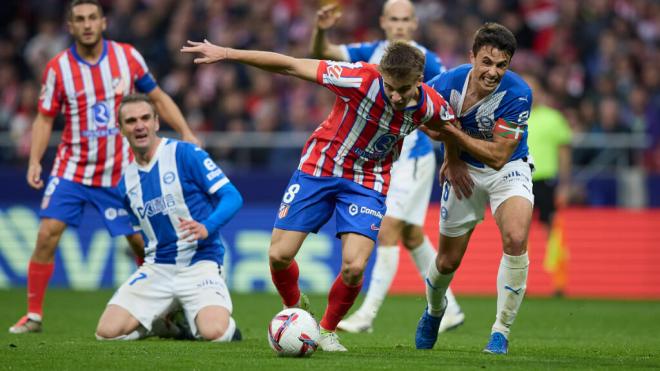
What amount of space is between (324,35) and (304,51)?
8.82 metres

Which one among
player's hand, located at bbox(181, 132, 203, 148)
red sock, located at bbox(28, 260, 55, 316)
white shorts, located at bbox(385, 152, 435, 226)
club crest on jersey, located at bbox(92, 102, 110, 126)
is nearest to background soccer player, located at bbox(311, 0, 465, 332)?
white shorts, located at bbox(385, 152, 435, 226)

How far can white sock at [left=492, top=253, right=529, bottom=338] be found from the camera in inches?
279

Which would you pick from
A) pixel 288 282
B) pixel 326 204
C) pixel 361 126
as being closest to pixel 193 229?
pixel 288 282

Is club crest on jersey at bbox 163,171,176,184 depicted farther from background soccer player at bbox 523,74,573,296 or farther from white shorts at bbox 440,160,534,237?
background soccer player at bbox 523,74,573,296

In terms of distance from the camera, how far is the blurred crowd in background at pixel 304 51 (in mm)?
16172

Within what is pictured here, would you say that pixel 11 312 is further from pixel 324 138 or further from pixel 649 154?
pixel 649 154

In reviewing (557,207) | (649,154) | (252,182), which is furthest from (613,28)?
(252,182)

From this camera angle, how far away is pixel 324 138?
23.9 feet

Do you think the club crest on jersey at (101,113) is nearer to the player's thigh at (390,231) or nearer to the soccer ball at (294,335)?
the player's thigh at (390,231)

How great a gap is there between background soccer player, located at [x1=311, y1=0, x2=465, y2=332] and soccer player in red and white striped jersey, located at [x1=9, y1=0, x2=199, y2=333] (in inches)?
67.8

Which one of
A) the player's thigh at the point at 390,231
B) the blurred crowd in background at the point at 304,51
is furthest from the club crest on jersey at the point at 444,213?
the blurred crowd in background at the point at 304,51

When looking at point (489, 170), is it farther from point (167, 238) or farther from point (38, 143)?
point (38, 143)

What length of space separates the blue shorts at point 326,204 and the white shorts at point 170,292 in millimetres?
1158

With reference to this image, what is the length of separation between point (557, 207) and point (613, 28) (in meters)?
4.55
